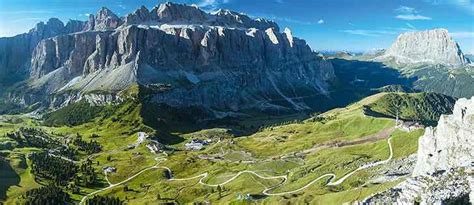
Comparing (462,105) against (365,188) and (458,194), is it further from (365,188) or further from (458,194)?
(458,194)

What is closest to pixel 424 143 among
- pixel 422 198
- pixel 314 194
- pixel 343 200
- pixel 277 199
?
pixel 343 200

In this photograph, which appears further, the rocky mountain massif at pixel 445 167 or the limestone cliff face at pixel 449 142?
the limestone cliff face at pixel 449 142

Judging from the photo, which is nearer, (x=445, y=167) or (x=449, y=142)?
(x=445, y=167)

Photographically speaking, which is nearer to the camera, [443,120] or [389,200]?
[389,200]

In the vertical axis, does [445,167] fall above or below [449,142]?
Answer: below

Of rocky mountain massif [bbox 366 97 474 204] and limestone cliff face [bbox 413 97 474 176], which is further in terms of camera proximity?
limestone cliff face [bbox 413 97 474 176]
